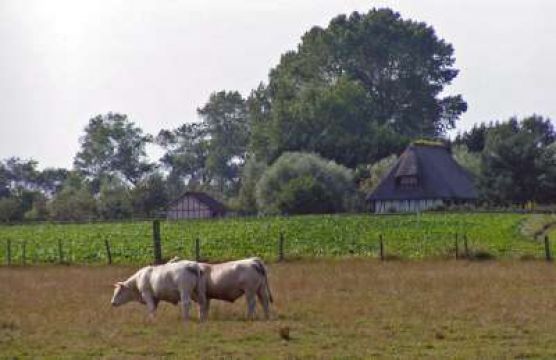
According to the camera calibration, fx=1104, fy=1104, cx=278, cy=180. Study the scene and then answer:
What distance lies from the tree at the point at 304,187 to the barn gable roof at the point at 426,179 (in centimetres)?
339

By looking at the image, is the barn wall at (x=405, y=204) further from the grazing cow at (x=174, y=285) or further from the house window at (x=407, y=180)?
the grazing cow at (x=174, y=285)

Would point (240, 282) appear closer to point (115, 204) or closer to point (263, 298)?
point (263, 298)

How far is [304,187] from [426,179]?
13.9m

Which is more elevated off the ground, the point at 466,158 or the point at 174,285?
the point at 466,158

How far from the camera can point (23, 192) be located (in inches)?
4688

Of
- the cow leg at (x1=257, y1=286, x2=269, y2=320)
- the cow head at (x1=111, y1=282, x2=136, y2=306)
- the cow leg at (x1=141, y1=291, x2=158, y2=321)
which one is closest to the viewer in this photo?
the cow leg at (x1=257, y1=286, x2=269, y2=320)

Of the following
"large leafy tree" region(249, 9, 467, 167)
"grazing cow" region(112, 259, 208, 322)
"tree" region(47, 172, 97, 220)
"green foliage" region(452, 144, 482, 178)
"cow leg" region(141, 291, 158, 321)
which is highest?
"large leafy tree" region(249, 9, 467, 167)

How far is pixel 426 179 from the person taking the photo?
9069 cm

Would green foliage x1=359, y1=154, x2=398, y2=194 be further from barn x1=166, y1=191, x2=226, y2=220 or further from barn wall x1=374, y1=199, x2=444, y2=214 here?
barn x1=166, y1=191, x2=226, y2=220

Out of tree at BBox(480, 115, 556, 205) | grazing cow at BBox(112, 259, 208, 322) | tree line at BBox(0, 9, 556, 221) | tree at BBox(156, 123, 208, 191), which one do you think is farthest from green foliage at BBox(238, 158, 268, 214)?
grazing cow at BBox(112, 259, 208, 322)

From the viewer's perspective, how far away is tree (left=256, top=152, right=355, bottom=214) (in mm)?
81250

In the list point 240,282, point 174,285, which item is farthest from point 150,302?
point 240,282

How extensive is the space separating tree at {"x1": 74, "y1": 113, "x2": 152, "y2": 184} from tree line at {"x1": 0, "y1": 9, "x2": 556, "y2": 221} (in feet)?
0.41

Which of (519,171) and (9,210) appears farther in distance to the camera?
(9,210)
